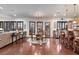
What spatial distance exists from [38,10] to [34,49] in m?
1.01

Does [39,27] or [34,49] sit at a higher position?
[39,27]

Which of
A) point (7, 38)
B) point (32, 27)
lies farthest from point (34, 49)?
point (7, 38)

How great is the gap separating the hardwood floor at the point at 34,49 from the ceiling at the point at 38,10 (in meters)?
0.68

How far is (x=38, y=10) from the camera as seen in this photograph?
328 centimetres

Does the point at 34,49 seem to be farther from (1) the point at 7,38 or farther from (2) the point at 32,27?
(1) the point at 7,38

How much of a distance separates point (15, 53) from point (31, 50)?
1.31 ft

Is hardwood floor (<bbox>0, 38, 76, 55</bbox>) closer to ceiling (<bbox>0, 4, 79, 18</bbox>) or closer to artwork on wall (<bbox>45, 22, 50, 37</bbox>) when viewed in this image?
artwork on wall (<bbox>45, 22, 50, 37</bbox>)

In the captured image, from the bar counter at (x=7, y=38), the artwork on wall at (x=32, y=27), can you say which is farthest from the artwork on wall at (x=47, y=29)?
the bar counter at (x=7, y=38)

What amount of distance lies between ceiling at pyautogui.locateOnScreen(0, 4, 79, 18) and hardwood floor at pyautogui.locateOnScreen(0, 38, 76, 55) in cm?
68

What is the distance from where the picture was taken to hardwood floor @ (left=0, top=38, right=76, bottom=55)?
3211 millimetres

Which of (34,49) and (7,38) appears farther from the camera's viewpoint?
(7,38)

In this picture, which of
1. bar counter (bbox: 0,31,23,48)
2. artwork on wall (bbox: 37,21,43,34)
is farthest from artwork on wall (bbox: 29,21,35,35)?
bar counter (bbox: 0,31,23,48)

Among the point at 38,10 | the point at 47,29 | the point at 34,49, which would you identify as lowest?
the point at 34,49

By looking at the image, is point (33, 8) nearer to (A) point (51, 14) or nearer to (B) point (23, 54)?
(A) point (51, 14)
